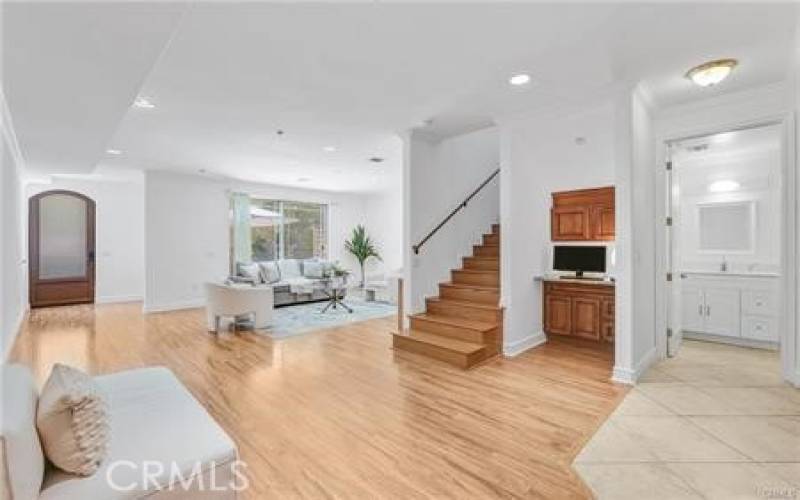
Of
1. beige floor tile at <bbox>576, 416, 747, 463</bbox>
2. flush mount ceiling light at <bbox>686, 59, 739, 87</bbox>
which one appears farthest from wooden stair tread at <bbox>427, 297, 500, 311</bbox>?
flush mount ceiling light at <bbox>686, 59, 739, 87</bbox>

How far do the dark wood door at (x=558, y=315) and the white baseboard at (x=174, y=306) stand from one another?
6.64m

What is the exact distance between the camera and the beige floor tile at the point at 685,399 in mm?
2797

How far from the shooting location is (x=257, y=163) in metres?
6.44

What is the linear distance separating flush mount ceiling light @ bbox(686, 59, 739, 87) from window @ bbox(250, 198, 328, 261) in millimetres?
8175

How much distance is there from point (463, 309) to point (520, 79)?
264 centimetres

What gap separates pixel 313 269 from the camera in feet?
27.9

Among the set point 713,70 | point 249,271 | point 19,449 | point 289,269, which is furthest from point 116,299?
point 713,70

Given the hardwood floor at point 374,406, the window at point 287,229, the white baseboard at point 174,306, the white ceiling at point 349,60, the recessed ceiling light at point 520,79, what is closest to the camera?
the hardwood floor at point 374,406

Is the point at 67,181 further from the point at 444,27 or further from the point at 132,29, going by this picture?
the point at 444,27

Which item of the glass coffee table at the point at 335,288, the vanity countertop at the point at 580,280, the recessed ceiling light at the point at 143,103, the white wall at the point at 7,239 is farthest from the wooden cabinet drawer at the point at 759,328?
the white wall at the point at 7,239

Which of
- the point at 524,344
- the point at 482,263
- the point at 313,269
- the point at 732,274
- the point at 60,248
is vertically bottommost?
the point at 524,344

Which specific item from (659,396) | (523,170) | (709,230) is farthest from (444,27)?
(709,230)

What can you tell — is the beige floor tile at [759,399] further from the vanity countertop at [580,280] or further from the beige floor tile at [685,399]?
the vanity countertop at [580,280]

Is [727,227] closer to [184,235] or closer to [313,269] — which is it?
[313,269]
